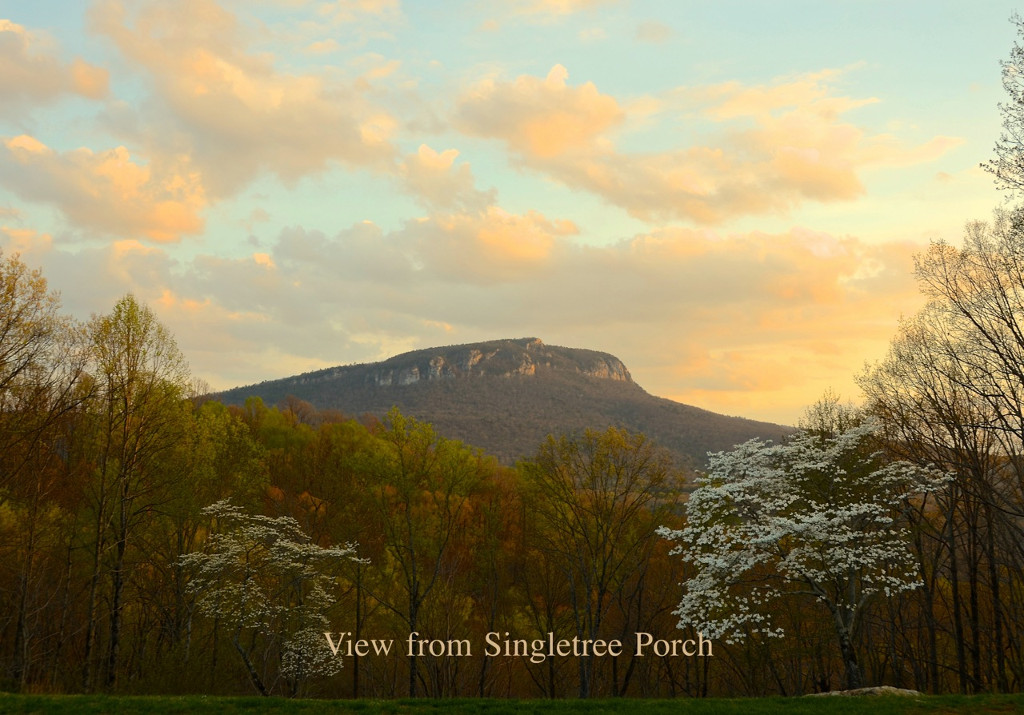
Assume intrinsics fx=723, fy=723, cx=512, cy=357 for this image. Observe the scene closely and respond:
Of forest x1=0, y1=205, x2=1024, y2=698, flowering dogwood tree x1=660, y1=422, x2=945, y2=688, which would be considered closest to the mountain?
forest x1=0, y1=205, x2=1024, y2=698

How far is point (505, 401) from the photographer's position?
167875 mm

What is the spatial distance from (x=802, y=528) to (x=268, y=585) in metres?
21.3

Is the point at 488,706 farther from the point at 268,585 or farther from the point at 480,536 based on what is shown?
the point at 480,536

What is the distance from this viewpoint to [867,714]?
18.5 m

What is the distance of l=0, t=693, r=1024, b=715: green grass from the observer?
61.4ft

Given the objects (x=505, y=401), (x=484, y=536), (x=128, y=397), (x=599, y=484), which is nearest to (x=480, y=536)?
(x=484, y=536)

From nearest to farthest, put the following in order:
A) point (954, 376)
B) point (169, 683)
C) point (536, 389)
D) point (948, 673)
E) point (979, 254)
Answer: point (979, 254) < point (954, 376) < point (169, 683) < point (948, 673) < point (536, 389)

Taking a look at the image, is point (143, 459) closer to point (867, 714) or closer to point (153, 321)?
point (153, 321)

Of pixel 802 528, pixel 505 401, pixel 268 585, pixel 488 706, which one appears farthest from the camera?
pixel 505 401

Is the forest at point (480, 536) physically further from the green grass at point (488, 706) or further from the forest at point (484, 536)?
the green grass at point (488, 706)

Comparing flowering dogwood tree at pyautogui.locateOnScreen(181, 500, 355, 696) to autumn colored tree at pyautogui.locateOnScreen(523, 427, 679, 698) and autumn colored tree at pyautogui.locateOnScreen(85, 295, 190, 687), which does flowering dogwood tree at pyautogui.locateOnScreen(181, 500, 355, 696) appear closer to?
autumn colored tree at pyautogui.locateOnScreen(85, 295, 190, 687)

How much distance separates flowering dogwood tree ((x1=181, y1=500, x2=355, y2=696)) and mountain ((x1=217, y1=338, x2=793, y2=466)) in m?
72.1

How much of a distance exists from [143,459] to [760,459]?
79.0 ft

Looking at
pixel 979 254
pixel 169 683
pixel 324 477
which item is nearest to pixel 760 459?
pixel 979 254
